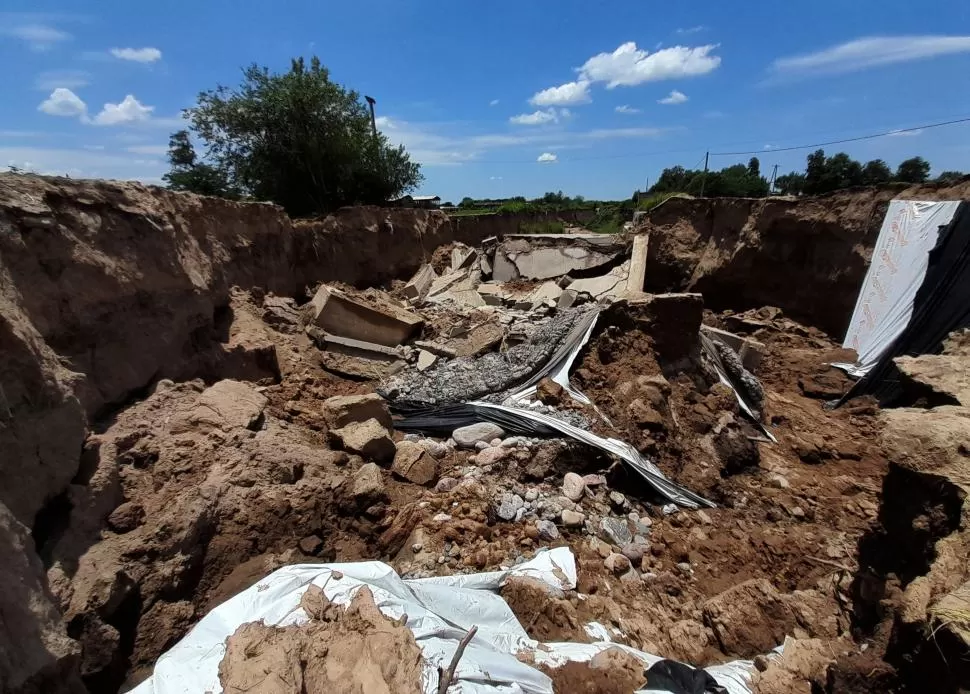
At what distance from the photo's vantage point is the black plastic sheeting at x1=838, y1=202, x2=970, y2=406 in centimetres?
624

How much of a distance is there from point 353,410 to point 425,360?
216 centimetres

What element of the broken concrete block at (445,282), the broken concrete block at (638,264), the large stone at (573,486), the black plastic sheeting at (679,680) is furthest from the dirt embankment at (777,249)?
the black plastic sheeting at (679,680)

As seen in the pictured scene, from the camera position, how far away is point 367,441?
4.63 metres

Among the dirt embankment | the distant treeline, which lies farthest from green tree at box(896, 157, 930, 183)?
the dirt embankment

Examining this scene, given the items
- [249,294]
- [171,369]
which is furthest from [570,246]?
[171,369]

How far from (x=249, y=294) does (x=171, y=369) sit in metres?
2.36

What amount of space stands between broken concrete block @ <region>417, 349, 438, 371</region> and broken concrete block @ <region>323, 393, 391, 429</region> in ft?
5.59

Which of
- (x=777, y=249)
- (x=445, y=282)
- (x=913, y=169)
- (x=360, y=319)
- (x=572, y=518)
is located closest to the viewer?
(x=572, y=518)

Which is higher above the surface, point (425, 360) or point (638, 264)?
point (638, 264)

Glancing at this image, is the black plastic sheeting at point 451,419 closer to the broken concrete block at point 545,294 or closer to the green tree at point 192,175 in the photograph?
the broken concrete block at point 545,294

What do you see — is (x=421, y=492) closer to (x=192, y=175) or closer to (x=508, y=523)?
(x=508, y=523)

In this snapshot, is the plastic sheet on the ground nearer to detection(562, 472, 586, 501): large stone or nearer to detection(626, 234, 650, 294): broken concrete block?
detection(562, 472, 586, 501): large stone

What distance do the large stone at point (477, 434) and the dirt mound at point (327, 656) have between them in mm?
2748

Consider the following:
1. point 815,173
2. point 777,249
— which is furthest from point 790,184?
point 777,249
